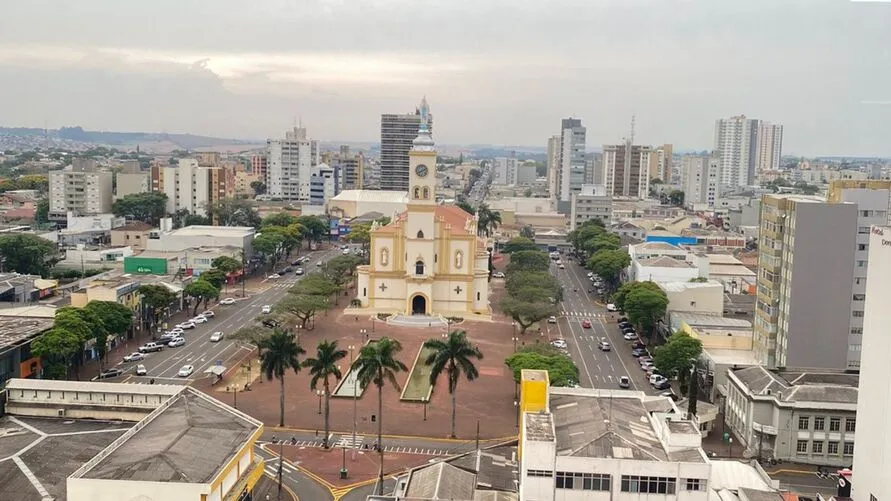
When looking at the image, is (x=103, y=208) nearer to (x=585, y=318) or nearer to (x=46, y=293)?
(x=46, y=293)

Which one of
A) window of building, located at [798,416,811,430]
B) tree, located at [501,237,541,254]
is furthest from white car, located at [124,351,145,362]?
tree, located at [501,237,541,254]

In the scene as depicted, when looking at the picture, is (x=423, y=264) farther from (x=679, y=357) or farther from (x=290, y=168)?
(x=290, y=168)

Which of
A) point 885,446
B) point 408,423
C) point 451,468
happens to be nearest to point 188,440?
point 451,468

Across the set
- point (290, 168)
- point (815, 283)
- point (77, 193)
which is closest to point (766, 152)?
point (290, 168)

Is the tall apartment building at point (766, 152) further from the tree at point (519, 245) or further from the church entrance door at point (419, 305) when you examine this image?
the church entrance door at point (419, 305)

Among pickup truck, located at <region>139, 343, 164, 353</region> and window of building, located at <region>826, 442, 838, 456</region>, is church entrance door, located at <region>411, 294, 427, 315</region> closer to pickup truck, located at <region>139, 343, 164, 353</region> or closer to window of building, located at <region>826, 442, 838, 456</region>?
pickup truck, located at <region>139, 343, 164, 353</region>
